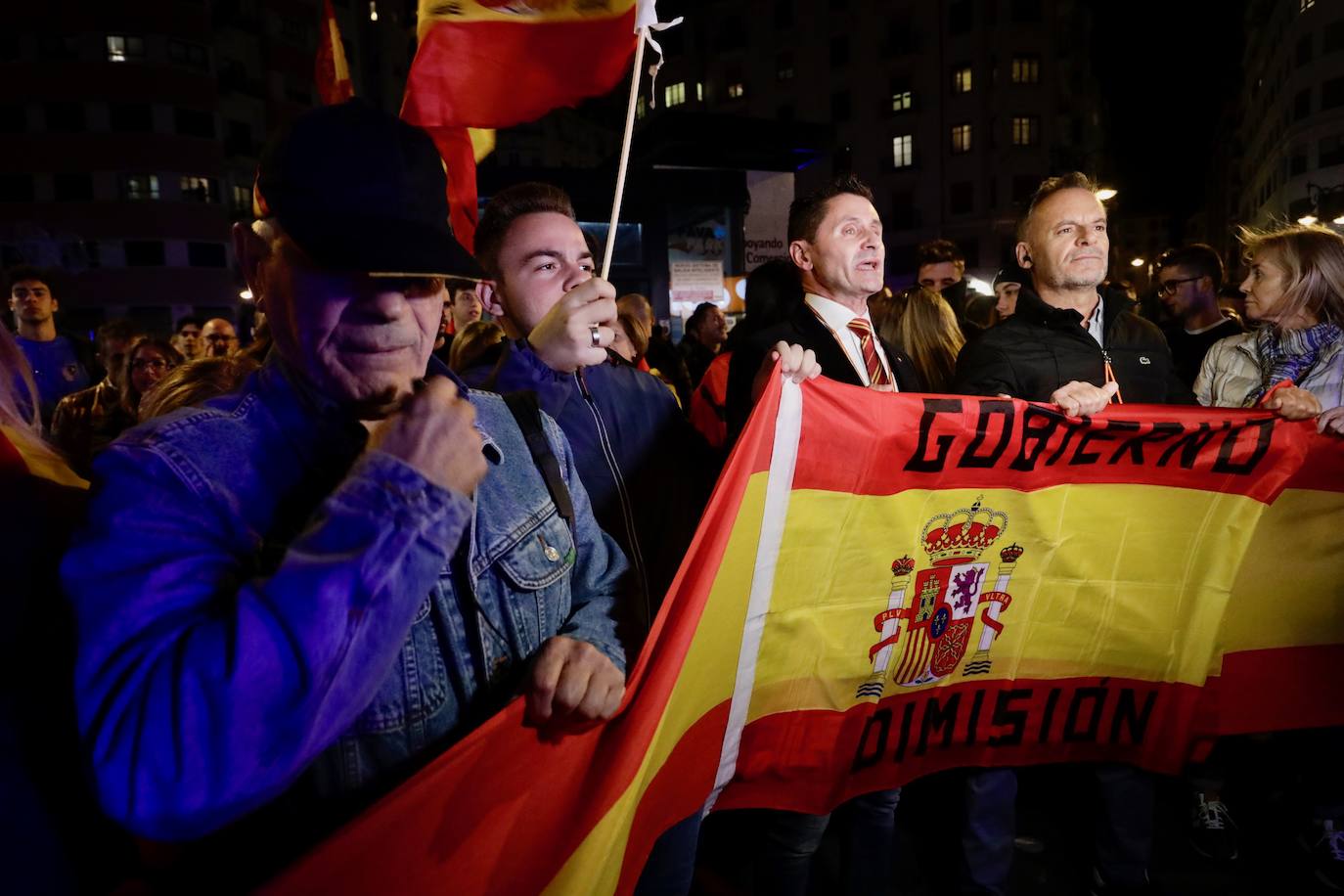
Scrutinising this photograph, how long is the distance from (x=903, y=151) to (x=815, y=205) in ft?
168

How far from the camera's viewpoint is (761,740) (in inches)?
→ 101

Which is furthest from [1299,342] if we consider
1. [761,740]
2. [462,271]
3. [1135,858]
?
[462,271]

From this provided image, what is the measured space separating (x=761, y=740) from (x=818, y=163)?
171 ft

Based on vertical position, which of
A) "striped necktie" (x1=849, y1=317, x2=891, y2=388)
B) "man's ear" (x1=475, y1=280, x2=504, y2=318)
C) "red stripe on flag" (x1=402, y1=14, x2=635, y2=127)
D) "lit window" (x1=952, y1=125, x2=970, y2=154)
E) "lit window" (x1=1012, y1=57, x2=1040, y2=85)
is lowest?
"striped necktie" (x1=849, y1=317, x2=891, y2=388)

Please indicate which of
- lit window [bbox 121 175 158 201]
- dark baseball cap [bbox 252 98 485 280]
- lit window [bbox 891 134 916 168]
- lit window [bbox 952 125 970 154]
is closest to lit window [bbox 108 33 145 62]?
lit window [bbox 121 175 158 201]

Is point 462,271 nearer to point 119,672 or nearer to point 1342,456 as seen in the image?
point 119,672

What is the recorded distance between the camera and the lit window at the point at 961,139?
47.5 metres

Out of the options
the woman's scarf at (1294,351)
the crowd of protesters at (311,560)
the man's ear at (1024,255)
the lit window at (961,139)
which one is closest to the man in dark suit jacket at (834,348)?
the crowd of protesters at (311,560)

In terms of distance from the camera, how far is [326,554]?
110 cm

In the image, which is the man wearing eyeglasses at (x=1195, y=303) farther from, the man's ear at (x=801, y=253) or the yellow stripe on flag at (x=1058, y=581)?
the man's ear at (x=801, y=253)

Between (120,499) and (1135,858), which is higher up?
(120,499)

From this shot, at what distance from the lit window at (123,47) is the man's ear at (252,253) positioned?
178 ft

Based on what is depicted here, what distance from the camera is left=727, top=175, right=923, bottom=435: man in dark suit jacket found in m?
3.30

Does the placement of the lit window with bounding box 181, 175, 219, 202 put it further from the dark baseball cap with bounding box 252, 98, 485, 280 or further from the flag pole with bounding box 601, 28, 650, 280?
the dark baseball cap with bounding box 252, 98, 485, 280
